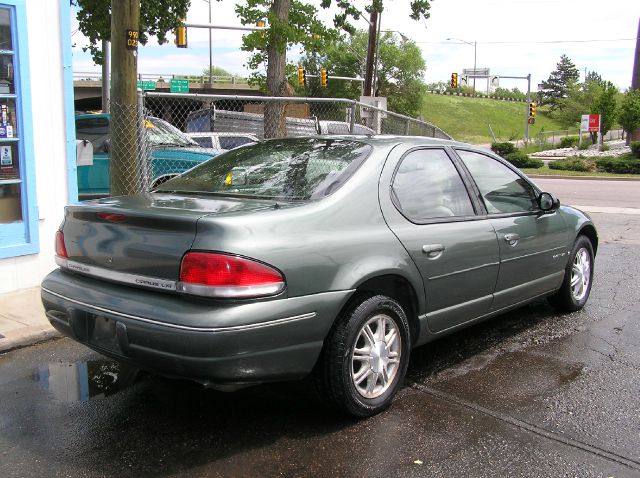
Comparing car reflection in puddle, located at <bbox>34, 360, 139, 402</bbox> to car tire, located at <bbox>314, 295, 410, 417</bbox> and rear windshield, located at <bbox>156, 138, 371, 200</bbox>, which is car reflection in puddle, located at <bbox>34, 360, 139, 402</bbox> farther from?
car tire, located at <bbox>314, 295, 410, 417</bbox>

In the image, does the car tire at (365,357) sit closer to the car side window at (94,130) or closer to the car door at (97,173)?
the car door at (97,173)

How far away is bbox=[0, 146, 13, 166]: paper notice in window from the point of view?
233 inches

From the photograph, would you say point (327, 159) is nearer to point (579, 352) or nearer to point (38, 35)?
point (579, 352)

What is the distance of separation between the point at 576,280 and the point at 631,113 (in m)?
37.5

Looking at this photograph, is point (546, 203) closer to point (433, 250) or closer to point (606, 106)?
point (433, 250)

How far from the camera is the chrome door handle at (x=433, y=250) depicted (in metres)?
3.73

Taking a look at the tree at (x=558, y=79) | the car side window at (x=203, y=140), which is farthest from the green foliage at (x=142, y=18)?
the tree at (x=558, y=79)

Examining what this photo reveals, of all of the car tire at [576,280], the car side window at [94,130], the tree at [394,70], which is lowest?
the car tire at [576,280]

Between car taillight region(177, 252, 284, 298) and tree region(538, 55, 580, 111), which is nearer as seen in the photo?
car taillight region(177, 252, 284, 298)

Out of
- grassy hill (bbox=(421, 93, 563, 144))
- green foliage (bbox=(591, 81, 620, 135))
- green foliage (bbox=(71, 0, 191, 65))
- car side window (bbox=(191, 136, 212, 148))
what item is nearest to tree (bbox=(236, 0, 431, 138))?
car side window (bbox=(191, 136, 212, 148))

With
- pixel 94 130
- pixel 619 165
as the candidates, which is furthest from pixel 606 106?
pixel 94 130

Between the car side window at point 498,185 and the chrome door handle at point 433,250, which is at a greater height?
the car side window at point 498,185

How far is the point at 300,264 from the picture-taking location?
3.06m

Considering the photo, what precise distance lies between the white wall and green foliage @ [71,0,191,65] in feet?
52.7
